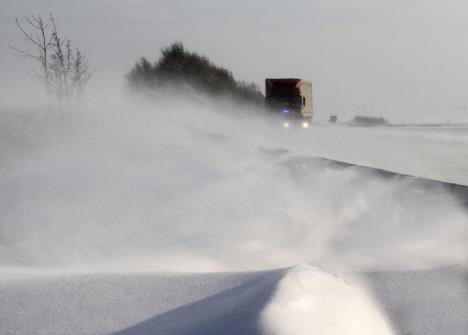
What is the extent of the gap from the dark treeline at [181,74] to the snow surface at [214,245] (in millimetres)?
40419

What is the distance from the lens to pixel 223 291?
4.14m

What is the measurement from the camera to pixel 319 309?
3.70 m

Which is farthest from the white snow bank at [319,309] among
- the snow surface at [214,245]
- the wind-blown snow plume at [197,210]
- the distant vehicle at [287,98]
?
the distant vehicle at [287,98]

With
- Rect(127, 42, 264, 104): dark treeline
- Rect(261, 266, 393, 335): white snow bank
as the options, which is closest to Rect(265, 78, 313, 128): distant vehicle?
Rect(127, 42, 264, 104): dark treeline

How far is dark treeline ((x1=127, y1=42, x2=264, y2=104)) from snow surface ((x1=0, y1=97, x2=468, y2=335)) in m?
40.4

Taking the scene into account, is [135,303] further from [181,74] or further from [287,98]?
[181,74]

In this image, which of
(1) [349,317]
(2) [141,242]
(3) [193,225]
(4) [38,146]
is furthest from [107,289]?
(4) [38,146]

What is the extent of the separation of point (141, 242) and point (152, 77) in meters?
51.5

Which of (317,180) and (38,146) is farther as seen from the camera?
(38,146)

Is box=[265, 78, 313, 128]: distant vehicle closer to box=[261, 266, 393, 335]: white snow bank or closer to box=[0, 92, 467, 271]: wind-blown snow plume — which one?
box=[0, 92, 467, 271]: wind-blown snow plume

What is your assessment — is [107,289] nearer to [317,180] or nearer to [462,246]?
[462,246]

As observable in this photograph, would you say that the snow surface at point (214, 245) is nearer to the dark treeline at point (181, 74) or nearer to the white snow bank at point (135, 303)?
the white snow bank at point (135, 303)

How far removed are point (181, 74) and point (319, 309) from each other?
5535 cm

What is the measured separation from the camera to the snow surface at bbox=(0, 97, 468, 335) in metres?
3.81
